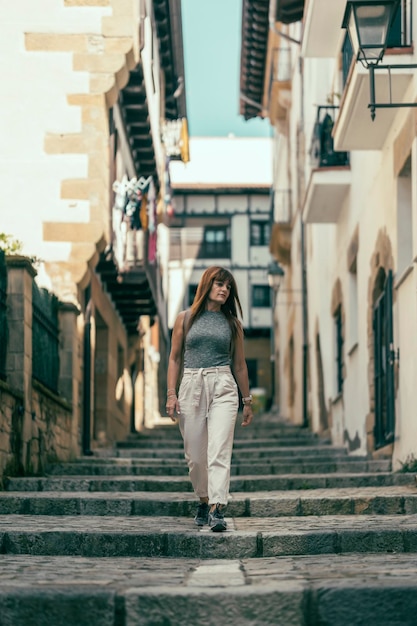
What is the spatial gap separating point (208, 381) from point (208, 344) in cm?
25

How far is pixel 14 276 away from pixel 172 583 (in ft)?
21.6

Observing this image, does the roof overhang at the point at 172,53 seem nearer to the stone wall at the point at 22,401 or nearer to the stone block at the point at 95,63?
the stone block at the point at 95,63

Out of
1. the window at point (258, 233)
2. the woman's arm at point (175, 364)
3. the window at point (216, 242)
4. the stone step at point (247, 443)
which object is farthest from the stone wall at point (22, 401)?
the window at point (258, 233)

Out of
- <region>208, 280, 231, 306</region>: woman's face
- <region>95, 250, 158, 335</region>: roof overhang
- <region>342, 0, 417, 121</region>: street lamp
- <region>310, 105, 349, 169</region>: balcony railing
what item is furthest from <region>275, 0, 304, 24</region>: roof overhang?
<region>208, 280, 231, 306</region>: woman's face

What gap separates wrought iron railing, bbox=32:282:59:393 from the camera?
12906mm

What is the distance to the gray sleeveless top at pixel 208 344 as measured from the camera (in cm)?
823

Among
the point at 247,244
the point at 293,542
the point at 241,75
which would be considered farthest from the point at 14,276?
the point at 247,244

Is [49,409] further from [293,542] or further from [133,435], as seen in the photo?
[133,435]

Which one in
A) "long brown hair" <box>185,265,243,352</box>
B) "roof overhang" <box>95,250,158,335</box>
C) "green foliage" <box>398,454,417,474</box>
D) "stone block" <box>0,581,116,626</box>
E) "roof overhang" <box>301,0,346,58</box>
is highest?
"roof overhang" <box>301,0,346,58</box>

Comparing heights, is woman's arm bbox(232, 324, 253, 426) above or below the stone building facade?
below

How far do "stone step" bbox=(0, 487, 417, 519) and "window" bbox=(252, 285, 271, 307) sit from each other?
36063 mm

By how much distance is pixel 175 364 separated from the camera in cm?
845

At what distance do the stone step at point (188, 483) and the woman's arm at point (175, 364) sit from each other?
272cm

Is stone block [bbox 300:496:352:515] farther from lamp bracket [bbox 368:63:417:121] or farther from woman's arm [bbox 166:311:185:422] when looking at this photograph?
lamp bracket [bbox 368:63:417:121]
